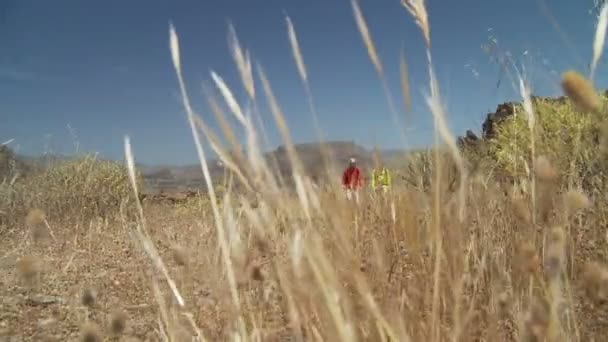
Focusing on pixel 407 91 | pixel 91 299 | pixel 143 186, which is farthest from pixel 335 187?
pixel 143 186

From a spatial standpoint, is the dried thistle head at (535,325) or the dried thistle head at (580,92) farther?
the dried thistle head at (580,92)

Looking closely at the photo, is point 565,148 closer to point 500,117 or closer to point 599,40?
point 599,40

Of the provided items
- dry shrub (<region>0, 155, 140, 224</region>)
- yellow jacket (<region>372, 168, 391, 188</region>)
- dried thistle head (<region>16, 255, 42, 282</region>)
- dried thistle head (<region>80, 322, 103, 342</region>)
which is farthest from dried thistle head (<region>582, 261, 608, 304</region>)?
dry shrub (<region>0, 155, 140, 224</region>)

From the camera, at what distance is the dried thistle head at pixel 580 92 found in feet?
2.47

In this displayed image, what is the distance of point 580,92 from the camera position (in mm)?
759

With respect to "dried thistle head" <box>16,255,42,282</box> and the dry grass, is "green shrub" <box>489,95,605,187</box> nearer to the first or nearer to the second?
the dry grass

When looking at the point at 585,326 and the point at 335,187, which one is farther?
the point at 585,326

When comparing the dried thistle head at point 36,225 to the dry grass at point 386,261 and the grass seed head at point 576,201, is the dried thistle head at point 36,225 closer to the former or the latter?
the dry grass at point 386,261

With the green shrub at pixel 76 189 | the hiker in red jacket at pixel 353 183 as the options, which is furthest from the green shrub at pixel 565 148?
the green shrub at pixel 76 189

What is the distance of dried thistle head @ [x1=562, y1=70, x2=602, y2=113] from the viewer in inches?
29.6

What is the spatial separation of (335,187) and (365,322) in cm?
24

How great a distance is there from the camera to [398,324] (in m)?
0.64

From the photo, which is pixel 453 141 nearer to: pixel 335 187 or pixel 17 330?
pixel 335 187

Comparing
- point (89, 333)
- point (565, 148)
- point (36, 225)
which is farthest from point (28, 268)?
point (565, 148)
